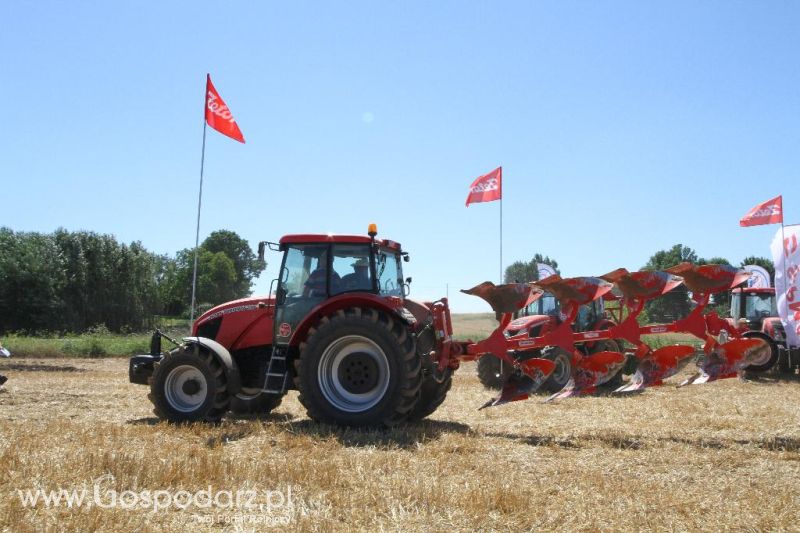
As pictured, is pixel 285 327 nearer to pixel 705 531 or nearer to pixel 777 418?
pixel 705 531

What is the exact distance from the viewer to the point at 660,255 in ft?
209

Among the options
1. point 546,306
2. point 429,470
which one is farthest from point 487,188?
point 429,470

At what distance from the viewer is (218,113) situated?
51.3ft

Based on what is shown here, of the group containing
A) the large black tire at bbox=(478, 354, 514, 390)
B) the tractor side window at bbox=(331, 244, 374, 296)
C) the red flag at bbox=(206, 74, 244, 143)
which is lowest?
the large black tire at bbox=(478, 354, 514, 390)

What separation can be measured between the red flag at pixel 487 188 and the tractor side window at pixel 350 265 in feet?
39.9

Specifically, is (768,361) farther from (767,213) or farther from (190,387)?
(190,387)

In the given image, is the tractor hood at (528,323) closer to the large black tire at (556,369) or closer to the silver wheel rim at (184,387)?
the large black tire at (556,369)

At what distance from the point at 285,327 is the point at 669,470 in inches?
173

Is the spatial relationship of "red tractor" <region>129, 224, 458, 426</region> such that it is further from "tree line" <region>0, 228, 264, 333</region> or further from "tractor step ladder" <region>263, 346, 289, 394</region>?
"tree line" <region>0, 228, 264, 333</region>

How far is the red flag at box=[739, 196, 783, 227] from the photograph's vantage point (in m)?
19.8

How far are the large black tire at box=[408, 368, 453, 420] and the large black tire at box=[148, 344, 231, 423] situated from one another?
224 cm

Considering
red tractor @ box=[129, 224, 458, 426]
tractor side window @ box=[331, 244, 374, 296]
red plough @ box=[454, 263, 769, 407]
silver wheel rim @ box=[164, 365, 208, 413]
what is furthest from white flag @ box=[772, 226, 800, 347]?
silver wheel rim @ box=[164, 365, 208, 413]

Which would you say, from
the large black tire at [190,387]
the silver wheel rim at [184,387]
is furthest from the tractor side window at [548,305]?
the silver wheel rim at [184,387]

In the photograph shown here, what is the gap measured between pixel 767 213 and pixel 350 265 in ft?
54.3
